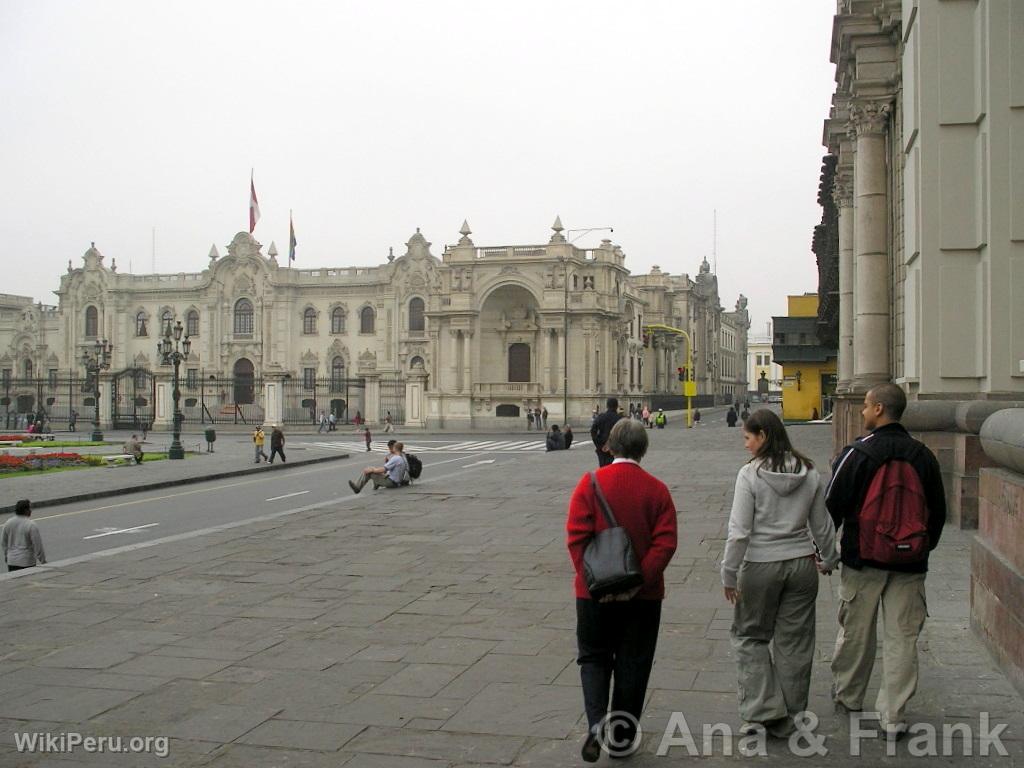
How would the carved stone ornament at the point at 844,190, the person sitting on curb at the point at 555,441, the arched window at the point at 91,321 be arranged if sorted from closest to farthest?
1. the carved stone ornament at the point at 844,190
2. the person sitting on curb at the point at 555,441
3. the arched window at the point at 91,321

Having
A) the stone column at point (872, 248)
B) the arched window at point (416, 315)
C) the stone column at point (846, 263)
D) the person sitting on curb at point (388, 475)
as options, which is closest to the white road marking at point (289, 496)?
the person sitting on curb at point (388, 475)

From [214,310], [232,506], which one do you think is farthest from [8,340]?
[232,506]

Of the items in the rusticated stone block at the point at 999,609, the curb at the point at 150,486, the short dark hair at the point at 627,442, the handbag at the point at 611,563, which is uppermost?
the short dark hair at the point at 627,442

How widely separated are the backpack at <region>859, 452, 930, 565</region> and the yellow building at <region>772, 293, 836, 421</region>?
5035 centimetres

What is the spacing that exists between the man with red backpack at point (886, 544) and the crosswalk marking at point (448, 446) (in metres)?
31.4

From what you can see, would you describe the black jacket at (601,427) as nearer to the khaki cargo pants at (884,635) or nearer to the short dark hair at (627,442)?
the khaki cargo pants at (884,635)

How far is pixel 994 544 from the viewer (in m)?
6.16

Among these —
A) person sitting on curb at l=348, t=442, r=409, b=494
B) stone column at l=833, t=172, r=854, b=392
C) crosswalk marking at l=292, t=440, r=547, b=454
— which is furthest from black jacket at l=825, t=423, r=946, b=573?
crosswalk marking at l=292, t=440, r=547, b=454

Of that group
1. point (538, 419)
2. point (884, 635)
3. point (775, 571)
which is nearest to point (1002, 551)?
point (884, 635)

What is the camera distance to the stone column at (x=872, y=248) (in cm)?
1731

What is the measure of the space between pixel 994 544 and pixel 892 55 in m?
12.4

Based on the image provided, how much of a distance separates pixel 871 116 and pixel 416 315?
56405 mm

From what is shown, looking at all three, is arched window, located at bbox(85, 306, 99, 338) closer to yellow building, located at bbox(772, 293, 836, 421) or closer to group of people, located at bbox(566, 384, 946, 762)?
yellow building, located at bbox(772, 293, 836, 421)

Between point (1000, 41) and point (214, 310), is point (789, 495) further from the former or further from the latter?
point (214, 310)
